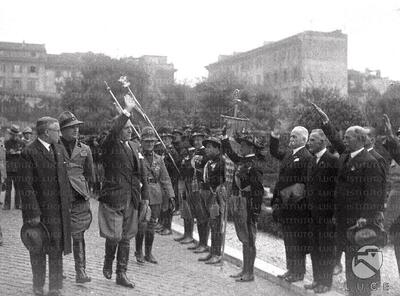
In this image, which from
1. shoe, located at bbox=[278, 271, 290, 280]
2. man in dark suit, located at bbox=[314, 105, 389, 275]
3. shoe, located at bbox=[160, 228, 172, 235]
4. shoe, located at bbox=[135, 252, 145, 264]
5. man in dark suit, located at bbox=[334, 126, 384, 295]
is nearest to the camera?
man in dark suit, located at bbox=[334, 126, 384, 295]

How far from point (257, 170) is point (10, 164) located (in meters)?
9.09

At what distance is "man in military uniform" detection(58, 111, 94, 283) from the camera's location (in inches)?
285

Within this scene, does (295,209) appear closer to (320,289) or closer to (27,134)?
(320,289)

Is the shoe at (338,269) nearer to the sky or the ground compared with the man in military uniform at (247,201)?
nearer to the ground

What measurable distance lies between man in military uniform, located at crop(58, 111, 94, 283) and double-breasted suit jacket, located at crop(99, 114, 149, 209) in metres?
0.30

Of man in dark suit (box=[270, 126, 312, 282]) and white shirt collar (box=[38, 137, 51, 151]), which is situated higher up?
white shirt collar (box=[38, 137, 51, 151])

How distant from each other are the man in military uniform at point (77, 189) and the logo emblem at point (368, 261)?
11.4 feet

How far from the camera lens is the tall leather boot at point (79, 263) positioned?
281 inches

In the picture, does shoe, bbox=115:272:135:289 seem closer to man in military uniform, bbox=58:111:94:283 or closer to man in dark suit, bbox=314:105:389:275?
man in military uniform, bbox=58:111:94:283

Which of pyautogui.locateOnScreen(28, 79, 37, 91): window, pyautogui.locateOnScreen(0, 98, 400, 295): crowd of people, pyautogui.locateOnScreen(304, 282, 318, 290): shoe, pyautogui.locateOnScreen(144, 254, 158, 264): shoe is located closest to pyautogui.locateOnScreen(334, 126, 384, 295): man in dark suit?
pyautogui.locateOnScreen(0, 98, 400, 295): crowd of people

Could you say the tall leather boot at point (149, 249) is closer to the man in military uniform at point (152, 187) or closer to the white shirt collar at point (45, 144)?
the man in military uniform at point (152, 187)

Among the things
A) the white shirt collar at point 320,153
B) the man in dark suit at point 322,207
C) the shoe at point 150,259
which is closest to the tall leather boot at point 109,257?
the shoe at point 150,259

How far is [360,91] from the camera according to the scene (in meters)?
55.2

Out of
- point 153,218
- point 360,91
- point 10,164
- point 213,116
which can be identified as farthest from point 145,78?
point 153,218
